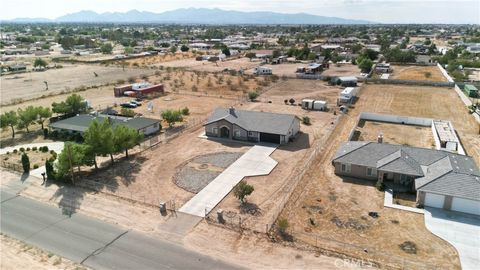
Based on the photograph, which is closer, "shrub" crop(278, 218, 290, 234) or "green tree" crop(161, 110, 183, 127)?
"shrub" crop(278, 218, 290, 234)

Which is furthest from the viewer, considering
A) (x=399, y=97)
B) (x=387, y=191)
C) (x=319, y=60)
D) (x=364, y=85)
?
(x=319, y=60)

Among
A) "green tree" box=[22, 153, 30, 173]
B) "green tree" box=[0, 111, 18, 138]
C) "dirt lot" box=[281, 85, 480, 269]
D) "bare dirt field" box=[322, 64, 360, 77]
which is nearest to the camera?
"dirt lot" box=[281, 85, 480, 269]

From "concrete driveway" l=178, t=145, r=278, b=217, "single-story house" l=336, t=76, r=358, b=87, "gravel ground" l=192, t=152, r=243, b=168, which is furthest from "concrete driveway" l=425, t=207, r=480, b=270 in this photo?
"single-story house" l=336, t=76, r=358, b=87

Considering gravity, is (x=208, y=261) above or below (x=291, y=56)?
below

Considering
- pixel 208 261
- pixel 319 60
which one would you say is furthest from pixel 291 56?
pixel 208 261

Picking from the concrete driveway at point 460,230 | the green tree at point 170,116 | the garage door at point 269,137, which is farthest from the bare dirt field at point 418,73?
the concrete driveway at point 460,230

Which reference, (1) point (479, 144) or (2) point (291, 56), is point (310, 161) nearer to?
(1) point (479, 144)

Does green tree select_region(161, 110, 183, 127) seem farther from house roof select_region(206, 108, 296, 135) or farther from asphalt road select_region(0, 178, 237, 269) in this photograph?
asphalt road select_region(0, 178, 237, 269)
